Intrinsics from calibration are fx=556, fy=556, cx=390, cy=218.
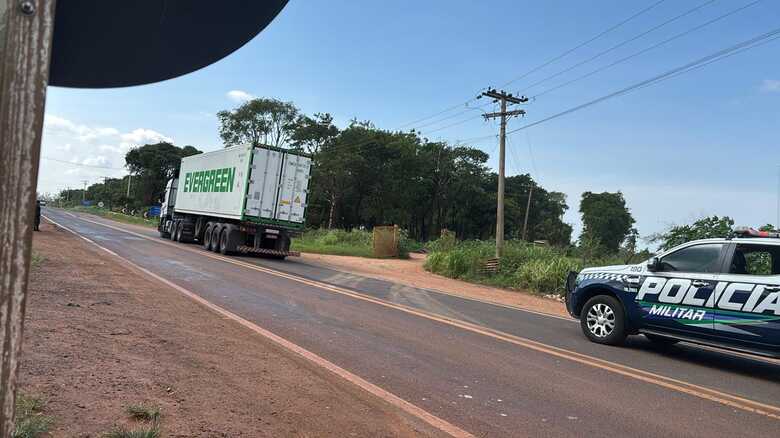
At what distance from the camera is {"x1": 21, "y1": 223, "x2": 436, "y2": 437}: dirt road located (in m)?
3.87

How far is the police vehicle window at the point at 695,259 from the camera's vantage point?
25.7ft

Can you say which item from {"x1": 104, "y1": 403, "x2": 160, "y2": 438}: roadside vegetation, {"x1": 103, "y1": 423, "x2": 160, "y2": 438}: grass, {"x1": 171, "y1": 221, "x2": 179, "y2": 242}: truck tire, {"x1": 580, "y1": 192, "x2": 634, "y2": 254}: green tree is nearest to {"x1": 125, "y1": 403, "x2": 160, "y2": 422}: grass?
{"x1": 104, "y1": 403, "x2": 160, "y2": 438}: roadside vegetation

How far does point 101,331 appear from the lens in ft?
19.8

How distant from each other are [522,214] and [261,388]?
89.7 meters

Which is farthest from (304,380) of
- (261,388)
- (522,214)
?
(522,214)

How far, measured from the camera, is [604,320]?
8.78 metres

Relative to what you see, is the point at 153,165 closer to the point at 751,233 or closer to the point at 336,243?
the point at 336,243

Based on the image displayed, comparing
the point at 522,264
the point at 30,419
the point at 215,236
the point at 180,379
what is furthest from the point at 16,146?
the point at 215,236

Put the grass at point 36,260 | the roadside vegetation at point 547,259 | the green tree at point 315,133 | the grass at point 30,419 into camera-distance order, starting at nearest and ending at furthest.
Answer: the grass at point 30,419, the grass at point 36,260, the roadside vegetation at point 547,259, the green tree at point 315,133

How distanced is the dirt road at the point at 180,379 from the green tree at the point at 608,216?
273 ft

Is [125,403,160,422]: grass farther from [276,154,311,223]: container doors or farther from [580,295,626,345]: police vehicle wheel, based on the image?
[276,154,311,223]: container doors

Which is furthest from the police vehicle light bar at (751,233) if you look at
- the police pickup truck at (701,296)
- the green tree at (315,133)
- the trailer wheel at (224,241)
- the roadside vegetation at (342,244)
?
the green tree at (315,133)

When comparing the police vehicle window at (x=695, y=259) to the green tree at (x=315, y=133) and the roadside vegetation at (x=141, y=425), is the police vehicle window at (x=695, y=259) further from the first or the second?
the green tree at (x=315, y=133)

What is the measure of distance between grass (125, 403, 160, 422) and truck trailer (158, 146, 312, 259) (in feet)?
52.8
